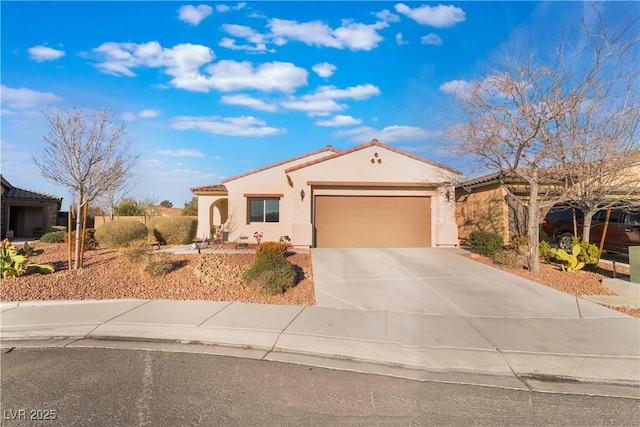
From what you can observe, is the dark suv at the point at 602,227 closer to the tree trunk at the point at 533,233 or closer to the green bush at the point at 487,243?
the tree trunk at the point at 533,233

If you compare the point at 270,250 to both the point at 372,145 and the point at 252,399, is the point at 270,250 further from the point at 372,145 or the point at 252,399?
the point at 372,145

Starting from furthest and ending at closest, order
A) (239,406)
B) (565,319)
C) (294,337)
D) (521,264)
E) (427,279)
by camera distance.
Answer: (521,264), (427,279), (565,319), (294,337), (239,406)

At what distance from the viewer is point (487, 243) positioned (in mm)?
12445

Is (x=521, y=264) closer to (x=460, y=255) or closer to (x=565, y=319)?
(x=460, y=255)

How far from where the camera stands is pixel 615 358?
5.34 metres

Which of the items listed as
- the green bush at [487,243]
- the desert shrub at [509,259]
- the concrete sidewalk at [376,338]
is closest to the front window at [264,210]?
the green bush at [487,243]

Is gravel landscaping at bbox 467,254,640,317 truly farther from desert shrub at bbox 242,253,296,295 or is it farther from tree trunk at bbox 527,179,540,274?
desert shrub at bbox 242,253,296,295

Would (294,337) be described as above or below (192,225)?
below

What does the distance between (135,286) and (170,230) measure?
9.01 metres

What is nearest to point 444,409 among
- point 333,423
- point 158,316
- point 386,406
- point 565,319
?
point 386,406

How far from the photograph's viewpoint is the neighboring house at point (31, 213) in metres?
25.0

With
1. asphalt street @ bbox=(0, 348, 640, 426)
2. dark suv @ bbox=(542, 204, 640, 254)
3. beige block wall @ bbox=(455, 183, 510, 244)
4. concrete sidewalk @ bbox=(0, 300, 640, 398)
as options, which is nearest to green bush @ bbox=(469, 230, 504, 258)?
dark suv @ bbox=(542, 204, 640, 254)

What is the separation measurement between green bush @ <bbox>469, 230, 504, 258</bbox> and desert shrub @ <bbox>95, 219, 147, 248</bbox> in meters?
12.6

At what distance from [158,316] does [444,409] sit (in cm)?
537
